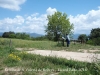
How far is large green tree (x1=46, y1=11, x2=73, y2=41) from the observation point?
55.2 metres

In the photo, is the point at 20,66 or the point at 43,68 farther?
the point at 20,66

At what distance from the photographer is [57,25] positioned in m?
55.8

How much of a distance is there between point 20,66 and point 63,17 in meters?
49.1

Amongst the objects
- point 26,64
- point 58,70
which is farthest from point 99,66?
point 26,64

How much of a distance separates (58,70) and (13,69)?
1.91m

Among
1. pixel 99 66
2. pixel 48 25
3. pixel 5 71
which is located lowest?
pixel 5 71

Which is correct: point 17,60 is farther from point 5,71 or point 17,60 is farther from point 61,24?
point 61,24

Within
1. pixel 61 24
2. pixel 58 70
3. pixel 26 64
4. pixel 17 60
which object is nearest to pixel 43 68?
pixel 58 70

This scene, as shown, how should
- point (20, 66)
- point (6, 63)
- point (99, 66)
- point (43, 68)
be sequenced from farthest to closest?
point (6, 63) → point (20, 66) → point (43, 68) → point (99, 66)

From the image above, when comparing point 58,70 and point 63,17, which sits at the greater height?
point 63,17

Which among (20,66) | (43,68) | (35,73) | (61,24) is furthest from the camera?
(61,24)

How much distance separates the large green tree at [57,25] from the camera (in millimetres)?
55250

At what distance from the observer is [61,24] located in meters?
55.1

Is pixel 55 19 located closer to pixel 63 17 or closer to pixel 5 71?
pixel 63 17
